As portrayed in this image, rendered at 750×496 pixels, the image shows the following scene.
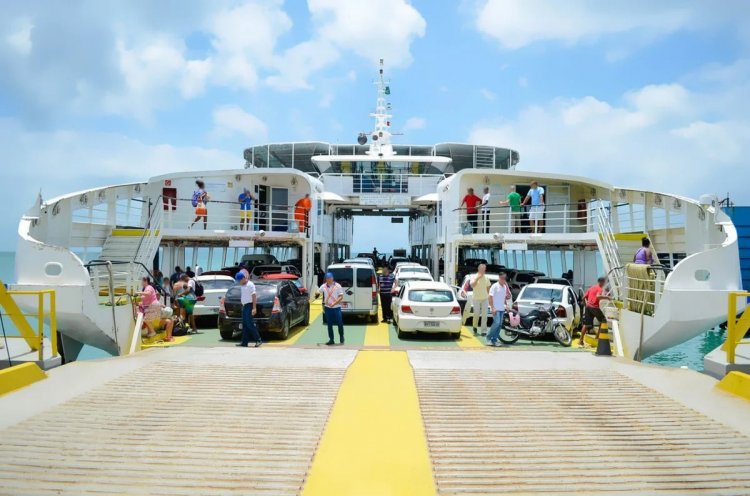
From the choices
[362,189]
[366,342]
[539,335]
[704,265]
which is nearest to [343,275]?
[366,342]

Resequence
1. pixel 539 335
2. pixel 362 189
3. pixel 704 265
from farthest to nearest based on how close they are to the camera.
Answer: pixel 362 189 → pixel 539 335 → pixel 704 265

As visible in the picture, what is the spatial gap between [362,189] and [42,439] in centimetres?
2407

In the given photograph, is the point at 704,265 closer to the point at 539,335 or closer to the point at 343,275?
the point at 539,335

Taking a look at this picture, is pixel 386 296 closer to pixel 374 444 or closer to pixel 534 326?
pixel 534 326

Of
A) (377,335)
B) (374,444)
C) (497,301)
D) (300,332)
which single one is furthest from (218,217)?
(374,444)

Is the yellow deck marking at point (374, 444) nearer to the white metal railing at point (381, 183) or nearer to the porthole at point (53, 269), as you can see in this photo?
the porthole at point (53, 269)

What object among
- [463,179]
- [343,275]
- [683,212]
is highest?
[463,179]

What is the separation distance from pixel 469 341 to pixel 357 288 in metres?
4.00

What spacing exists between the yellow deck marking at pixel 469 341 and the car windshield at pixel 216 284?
Result: 6.68m

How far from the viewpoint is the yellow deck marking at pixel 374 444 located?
448 centimetres

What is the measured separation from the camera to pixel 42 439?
5.35 metres

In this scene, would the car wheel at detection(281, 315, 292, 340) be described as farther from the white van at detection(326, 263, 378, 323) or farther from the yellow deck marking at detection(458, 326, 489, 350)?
the yellow deck marking at detection(458, 326, 489, 350)

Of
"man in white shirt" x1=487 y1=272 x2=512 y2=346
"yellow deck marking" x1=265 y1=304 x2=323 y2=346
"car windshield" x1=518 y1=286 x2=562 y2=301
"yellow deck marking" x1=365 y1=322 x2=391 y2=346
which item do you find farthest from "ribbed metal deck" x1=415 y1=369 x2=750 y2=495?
"car windshield" x1=518 y1=286 x2=562 y2=301

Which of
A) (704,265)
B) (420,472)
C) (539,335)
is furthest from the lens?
(539,335)
